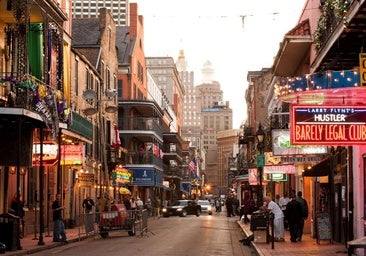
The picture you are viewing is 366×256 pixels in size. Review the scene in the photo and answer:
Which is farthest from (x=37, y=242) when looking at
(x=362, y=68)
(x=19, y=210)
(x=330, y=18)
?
(x=362, y=68)

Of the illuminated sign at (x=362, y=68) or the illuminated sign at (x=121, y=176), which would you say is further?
the illuminated sign at (x=121, y=176)

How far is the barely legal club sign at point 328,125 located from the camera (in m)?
15.0

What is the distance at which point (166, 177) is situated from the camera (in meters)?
96.8

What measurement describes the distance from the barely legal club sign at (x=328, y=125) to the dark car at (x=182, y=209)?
164ft

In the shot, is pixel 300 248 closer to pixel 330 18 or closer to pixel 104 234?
pixel 330 18

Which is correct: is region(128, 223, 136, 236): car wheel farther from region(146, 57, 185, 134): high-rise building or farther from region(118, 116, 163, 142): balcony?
region(146, 57, 185, 134): high-rise building

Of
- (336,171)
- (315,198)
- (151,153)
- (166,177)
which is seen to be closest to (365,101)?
(336,171)

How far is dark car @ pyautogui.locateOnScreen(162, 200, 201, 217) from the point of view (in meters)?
64.9

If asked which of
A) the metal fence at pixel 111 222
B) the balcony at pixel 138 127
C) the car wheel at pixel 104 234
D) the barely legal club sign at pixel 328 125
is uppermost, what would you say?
the balcony at pixel 138 127

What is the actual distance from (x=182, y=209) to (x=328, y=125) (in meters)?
50.4

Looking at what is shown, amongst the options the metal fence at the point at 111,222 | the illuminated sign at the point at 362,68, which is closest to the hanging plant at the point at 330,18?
the illuminated sign at the point at 362,68

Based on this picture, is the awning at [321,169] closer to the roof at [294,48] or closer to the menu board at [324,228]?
the menu board at [324,228]

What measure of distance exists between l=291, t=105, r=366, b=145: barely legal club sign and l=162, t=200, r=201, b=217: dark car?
50019 millimetres

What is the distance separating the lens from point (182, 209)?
213 feet
